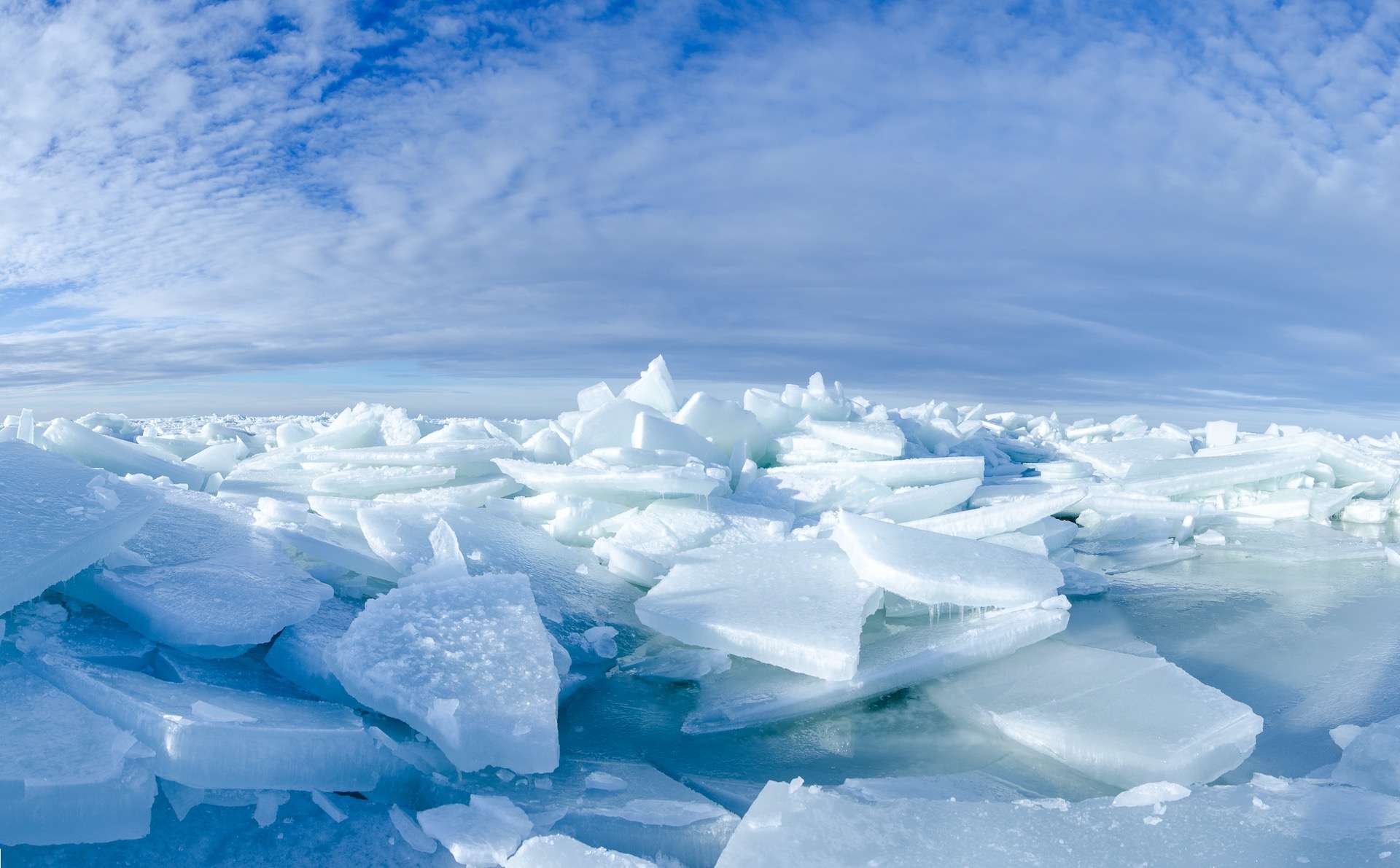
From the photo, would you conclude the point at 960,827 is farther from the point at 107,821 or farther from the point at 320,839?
the point at 107,821

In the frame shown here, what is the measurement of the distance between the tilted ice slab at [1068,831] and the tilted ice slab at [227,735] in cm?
90

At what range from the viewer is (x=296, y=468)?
509 cm

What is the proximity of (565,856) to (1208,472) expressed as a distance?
6.65 meters

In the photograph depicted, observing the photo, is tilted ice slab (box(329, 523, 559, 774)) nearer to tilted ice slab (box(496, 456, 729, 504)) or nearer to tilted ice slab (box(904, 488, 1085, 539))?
tilted ice slab (box(496, 456, 729, 504))

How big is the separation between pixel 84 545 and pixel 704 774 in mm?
1803

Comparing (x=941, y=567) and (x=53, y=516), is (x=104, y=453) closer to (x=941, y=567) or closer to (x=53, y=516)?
(x=53, y=516)

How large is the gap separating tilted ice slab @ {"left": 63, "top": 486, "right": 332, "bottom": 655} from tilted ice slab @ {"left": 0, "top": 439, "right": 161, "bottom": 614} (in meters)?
0.14

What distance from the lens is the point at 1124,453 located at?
307 inches

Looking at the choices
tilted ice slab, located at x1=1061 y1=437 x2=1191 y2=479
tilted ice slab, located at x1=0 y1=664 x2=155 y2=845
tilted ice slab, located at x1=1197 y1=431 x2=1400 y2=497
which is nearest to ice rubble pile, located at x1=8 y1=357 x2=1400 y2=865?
tilted ice slab, located at x1=0 y1=664 x2=155 y2=845

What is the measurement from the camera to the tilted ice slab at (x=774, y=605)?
2.56m

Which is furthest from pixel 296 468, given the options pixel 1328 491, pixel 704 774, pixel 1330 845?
pixel 1328 491

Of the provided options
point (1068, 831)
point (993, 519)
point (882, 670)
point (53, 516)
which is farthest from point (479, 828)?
point (993, 519)

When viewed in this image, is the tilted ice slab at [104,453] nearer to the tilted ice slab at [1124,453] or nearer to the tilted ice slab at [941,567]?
the tilted ice slab at [941,567]

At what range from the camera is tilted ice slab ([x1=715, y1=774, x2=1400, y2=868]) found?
1678mm
